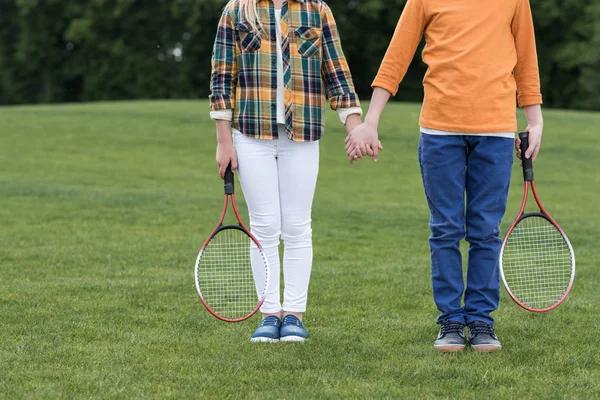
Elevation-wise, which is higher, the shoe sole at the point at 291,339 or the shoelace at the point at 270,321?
the shoelace at the point at 270,321

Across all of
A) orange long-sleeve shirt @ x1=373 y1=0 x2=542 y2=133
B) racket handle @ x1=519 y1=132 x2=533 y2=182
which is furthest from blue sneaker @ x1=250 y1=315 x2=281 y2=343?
racket handle @ x1=519 y1=132 x2=533 y2=182

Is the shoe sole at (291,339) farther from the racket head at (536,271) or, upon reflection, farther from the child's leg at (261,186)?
the racket head at (536,271)

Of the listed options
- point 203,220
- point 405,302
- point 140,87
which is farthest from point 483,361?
Answer: point 140,87

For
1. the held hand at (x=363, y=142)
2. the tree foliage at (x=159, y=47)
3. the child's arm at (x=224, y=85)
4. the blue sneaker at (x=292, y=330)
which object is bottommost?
the tree foliage at (x=159, y=47)

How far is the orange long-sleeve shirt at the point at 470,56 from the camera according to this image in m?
4.82

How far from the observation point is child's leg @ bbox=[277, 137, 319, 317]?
5.12 metres

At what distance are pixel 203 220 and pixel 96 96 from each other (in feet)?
163

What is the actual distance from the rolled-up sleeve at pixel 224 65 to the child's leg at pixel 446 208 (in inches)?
44.4

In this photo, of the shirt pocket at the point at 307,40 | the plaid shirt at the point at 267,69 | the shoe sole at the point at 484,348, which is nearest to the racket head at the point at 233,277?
the plaid shirt at the point at 267,69

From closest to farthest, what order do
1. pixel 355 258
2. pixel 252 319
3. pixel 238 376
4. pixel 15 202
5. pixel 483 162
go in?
pixel 238 376
pixel 483 162
pixel 252 319
pixel 355 258
pixel 15 202

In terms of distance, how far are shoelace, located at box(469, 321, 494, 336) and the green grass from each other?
0.15 metres

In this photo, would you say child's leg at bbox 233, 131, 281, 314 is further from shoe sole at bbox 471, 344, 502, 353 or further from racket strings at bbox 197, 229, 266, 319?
shoe sole at bbox 471, 344, 502, 353

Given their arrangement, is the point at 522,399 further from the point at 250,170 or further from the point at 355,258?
the point at 355,258

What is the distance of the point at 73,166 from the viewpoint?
18875 millimetres
